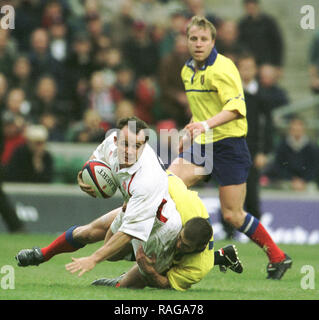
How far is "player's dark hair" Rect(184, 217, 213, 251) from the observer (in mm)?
6844

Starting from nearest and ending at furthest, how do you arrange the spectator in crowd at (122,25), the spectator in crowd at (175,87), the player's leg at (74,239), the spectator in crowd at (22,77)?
the player's leg at (74,239) → the spectator in crowd at (175,87) → the spectator in crowd at (22,77) → the spectator in crowd at (122,25)

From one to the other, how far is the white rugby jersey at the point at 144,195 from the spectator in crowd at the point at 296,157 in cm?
719

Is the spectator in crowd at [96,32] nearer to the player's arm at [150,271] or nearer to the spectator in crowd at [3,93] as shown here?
the spectator in crowd at [3,93]

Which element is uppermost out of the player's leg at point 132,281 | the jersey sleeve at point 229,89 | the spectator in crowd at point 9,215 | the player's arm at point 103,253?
the jersey sleeve at point 229,89

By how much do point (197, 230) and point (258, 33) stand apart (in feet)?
29.2

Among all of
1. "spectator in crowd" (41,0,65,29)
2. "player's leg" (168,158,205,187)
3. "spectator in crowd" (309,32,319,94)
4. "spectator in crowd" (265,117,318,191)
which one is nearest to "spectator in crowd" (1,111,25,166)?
"spectator in crowd" (41,0,65,29)

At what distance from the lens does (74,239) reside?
301 inches

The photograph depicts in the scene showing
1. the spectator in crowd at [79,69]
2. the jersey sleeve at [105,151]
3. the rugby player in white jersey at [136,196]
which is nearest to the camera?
the rugby player in white jersey at [136,196]

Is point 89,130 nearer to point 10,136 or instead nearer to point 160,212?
point 10,136

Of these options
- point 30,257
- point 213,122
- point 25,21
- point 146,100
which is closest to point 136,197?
point 30,257

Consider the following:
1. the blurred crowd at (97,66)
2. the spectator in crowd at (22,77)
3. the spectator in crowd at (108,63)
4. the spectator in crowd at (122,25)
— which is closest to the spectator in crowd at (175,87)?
the blurred crowd at (97,66)

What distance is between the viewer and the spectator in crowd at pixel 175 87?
45.5 feet

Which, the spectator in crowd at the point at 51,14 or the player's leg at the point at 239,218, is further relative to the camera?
the spectator in crowd at the point at 51,14
